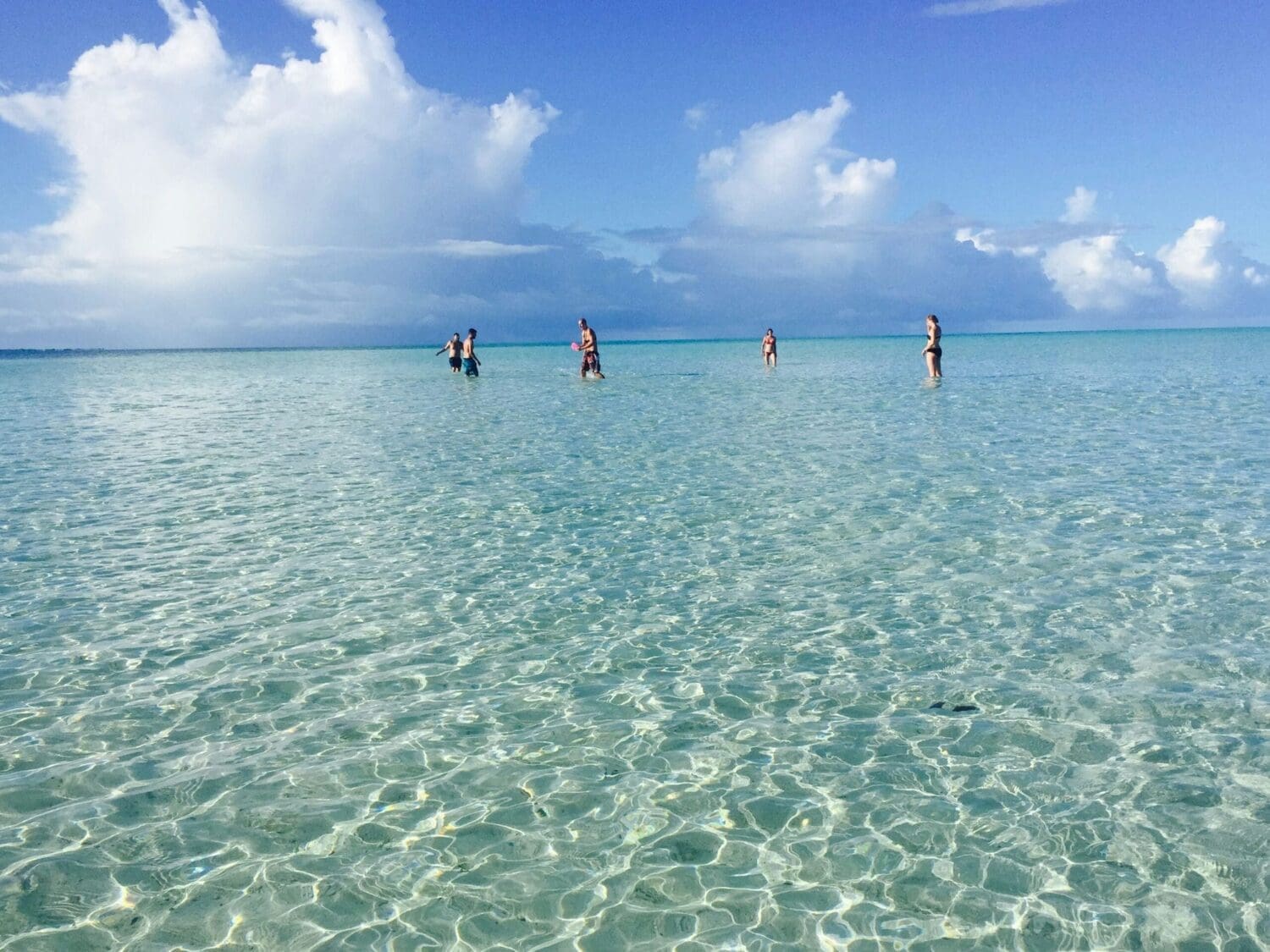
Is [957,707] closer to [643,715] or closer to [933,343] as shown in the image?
[643,715]

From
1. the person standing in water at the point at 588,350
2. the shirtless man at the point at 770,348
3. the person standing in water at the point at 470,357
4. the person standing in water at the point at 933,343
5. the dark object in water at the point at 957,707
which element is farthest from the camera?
the shirtless man at the point at 770,348

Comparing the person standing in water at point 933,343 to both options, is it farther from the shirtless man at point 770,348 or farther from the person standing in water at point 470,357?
the person standing in water at point 470,357

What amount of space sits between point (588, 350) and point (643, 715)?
147 ft

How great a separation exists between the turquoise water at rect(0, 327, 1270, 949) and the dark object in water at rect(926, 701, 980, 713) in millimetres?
25

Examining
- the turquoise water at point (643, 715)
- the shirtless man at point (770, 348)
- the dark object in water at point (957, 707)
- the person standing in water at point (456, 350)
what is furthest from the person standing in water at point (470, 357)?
the dark object in water at point (957, 707)

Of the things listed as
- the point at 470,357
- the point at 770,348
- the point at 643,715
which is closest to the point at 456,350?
the point at 470,357

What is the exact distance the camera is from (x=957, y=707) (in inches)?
297

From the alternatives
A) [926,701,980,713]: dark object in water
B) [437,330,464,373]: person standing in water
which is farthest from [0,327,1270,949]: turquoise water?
[437,330,464,373]: person standing in water

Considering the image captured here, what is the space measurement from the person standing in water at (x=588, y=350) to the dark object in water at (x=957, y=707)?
36.2 m

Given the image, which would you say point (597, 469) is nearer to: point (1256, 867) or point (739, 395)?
point (1256, 867)

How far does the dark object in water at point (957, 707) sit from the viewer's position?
749 cm

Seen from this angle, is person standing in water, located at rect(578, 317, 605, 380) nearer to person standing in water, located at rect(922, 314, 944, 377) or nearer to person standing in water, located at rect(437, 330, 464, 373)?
person standing in water, located at rect(437, 330, 464, 373)

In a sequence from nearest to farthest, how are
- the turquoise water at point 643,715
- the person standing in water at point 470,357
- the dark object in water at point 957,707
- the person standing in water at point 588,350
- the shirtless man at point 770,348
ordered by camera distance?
1. the turquoise water at point 643,715
2. the dark object in water at point 957,707
3. the person standing in water at point 588,350
4. the person standing in water at point 470,357
5. the shirtless man at point 770,348

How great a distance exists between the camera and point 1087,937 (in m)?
4.80
